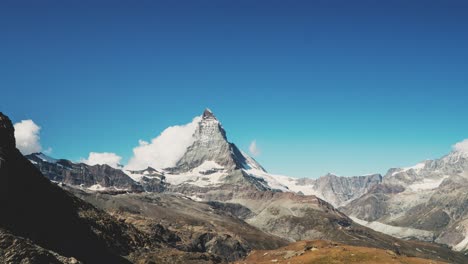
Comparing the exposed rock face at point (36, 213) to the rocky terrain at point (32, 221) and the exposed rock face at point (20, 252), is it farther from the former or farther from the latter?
the exposed rock face at point (20, 252)

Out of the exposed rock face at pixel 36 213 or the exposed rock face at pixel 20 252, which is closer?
the exposed rock face at pixel 20 252

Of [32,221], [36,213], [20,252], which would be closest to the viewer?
[20,252]

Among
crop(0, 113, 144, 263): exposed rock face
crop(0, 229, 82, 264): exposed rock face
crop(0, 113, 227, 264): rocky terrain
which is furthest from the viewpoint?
crop(0, 113, 144, 263): exposed rock face

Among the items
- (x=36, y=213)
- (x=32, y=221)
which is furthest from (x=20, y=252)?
(x=36, y=213)

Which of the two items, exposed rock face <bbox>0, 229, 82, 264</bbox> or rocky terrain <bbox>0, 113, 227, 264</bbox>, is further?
rocky terrain <bbox>0, 113, 227, 264</bbox>

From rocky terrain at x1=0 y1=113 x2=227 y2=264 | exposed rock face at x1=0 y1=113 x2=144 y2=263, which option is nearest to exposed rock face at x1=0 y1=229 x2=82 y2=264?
rocky terrain at x1=0 y1=113 x2=227 y2=264

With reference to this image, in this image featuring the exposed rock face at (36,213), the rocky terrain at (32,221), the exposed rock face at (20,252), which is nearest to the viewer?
the exposed rock face at (20,252)

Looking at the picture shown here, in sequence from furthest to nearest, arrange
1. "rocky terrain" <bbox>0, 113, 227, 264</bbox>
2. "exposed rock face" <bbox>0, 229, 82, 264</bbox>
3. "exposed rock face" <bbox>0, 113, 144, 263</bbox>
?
"exposed rock face" <bbox>0, 113, 144, 263</bbox>, "rocky terrain" <bbox>0, 113, 227, 264</bbox>, "exposed rock face" <bbox>0, 229, 82, 264</bbox>

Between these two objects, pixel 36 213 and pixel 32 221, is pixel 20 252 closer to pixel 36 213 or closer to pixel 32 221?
pixel 32 221

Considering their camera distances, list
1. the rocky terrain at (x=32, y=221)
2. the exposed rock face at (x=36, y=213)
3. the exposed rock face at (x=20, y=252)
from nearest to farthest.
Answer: the exposed rock face at (x=20, y=252)
the rocky terrain at (x=32, y=221)
the exposed rock face at (x=36, y=213)

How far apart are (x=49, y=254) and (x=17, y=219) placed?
103 ft

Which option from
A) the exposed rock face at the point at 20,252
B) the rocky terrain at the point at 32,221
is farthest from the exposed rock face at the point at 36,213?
the exposed rock face at the point at 20,252

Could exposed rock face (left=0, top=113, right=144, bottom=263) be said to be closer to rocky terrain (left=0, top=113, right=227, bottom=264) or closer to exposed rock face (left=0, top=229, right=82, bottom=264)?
rocky terrain (left=0, top=113, right=227, bottom=264)

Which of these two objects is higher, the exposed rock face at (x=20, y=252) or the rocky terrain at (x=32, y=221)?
the rocky terrain at (x=32, y=221)
